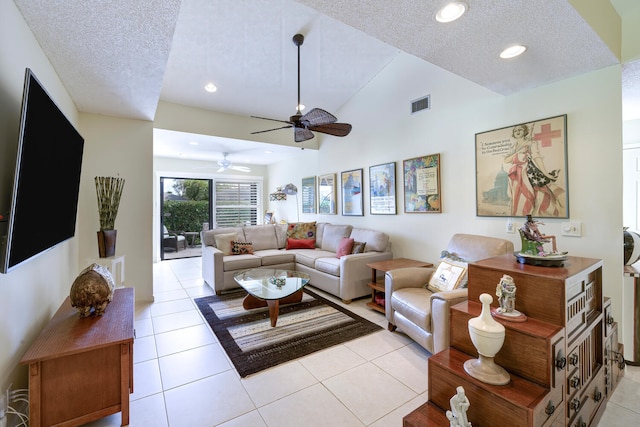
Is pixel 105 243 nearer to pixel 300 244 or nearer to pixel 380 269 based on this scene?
pixel 300 244

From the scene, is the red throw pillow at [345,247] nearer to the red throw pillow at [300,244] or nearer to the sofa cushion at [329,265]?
the sofa cushion at [329,265]

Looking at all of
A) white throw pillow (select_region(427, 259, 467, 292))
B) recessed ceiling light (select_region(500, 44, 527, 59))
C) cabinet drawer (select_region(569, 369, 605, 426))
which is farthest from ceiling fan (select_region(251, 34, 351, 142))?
cabinet drawer (select_region(569, 369, 605, 426))

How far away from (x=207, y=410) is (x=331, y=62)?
412 cm

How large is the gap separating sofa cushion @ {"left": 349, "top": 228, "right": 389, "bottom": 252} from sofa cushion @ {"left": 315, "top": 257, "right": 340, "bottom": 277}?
0.53 m

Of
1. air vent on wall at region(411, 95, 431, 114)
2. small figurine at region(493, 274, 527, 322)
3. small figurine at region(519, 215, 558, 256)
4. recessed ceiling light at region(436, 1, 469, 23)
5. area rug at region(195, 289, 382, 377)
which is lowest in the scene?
area rug at region(195, 289, 382, 377)

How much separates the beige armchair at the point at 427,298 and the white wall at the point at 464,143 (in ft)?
1.15

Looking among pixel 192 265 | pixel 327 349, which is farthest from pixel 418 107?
pixel 192 265

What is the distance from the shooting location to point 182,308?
343cm

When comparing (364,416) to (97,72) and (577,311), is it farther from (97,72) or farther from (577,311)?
(97,72)

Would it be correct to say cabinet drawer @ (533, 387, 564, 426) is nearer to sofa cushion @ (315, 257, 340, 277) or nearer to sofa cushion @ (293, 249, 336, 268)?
sofa cushion @ (315, 257, 340, 277)

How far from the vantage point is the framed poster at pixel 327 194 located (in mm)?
5180

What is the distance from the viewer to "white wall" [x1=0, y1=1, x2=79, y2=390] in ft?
4.55

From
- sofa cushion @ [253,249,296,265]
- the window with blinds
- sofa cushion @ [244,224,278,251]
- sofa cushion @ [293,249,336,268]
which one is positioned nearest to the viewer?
sofa cushion @ [293,249,336,268]

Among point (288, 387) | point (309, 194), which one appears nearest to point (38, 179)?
point (288, 387)
